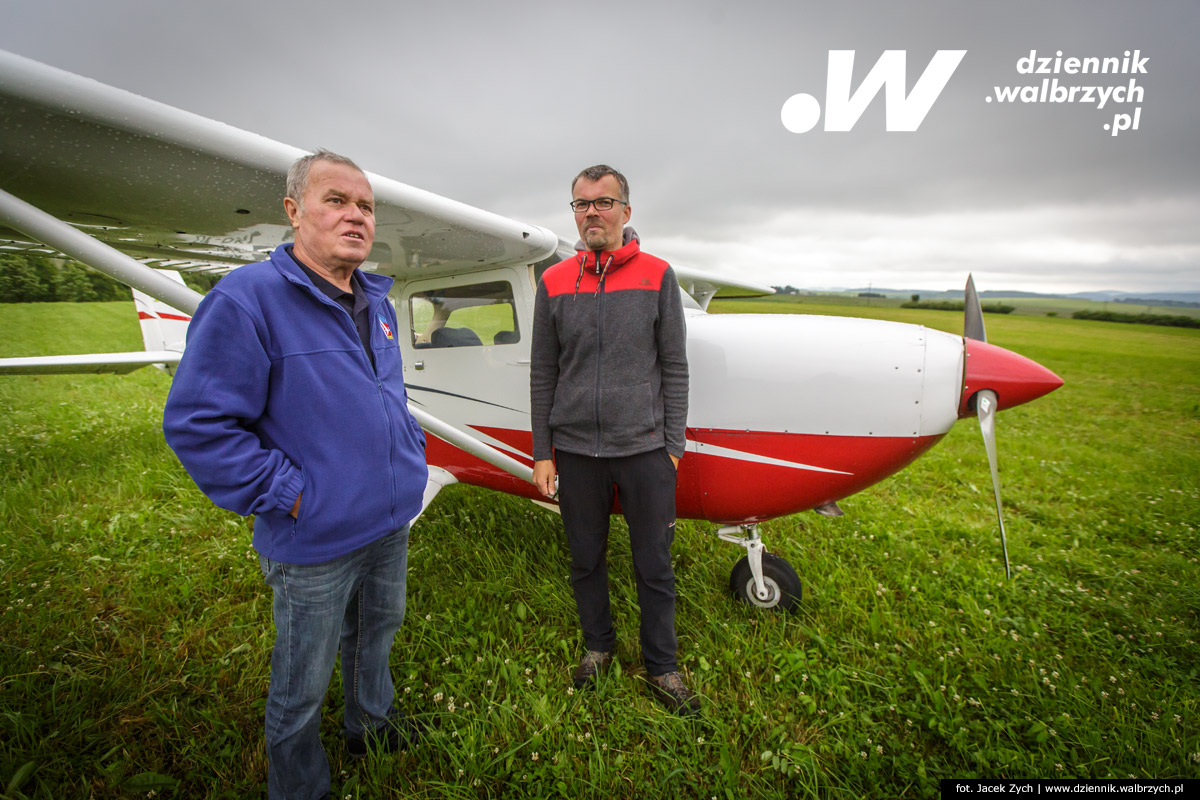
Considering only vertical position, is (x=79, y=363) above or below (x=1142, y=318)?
below

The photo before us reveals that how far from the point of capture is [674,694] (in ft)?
6.81

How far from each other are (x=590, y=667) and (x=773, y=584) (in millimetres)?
1153

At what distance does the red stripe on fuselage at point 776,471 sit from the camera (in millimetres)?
2213

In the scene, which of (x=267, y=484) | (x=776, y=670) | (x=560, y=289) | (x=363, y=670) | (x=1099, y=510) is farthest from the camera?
(x=1099, y=510)

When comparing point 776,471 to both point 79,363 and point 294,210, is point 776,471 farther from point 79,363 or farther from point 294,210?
point 79,363

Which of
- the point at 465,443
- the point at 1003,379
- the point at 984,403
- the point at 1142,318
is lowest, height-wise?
the point at 465,443

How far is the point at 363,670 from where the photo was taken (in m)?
1.74

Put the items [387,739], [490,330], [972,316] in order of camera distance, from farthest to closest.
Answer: [490,330] → [972,316] → [387,739]

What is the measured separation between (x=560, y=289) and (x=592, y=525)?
102cm

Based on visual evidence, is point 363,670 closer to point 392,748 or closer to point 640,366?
point 392,748

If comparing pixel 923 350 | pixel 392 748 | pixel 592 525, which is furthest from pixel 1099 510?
pixel 392 748

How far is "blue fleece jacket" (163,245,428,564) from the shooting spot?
1150 mm

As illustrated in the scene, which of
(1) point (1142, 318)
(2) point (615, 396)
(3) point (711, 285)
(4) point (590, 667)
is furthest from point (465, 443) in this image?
(1) point (1142, 318)

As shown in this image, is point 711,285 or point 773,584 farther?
point 711,285
